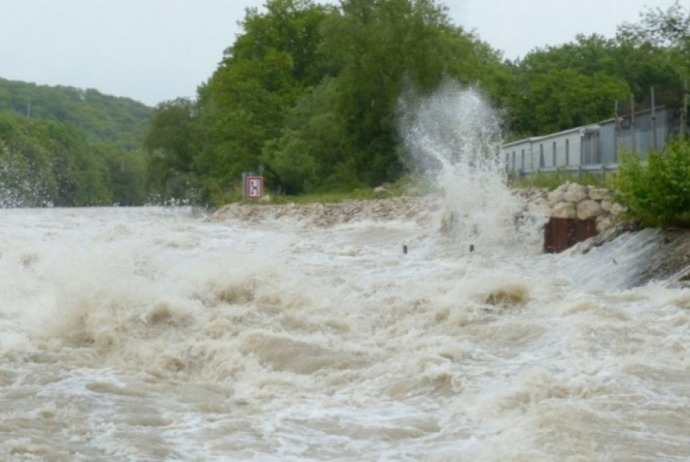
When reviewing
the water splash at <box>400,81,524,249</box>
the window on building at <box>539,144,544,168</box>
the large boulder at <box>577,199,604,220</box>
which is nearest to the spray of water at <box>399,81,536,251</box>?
the water splash at <box>400,81,524,249</box>

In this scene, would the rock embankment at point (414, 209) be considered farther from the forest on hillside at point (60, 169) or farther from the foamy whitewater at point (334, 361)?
the forest on hillside at point (60, 169)

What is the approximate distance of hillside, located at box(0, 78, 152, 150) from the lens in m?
180

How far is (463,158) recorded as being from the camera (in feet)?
99.6

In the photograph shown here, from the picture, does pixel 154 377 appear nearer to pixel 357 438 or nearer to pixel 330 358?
pixel 330 358

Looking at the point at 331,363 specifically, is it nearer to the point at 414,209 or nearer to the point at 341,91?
the point at 414,209

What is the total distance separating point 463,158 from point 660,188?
13.1m

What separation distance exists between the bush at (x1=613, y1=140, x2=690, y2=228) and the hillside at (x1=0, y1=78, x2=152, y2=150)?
159 m

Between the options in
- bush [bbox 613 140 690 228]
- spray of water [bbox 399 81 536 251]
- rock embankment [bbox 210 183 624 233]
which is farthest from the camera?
spray of water [bbox 399 81 536 251]

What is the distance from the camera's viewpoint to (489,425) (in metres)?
8.77

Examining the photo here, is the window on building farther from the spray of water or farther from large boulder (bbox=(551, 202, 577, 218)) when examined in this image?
large boulder (bbox=(551, 202, 577, 218))

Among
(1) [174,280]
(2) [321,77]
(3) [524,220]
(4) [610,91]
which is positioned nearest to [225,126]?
(2) [321,77]

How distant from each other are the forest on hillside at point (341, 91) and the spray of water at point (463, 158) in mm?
789

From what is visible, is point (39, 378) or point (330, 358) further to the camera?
point (330, 358)

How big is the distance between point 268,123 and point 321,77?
7.65m
